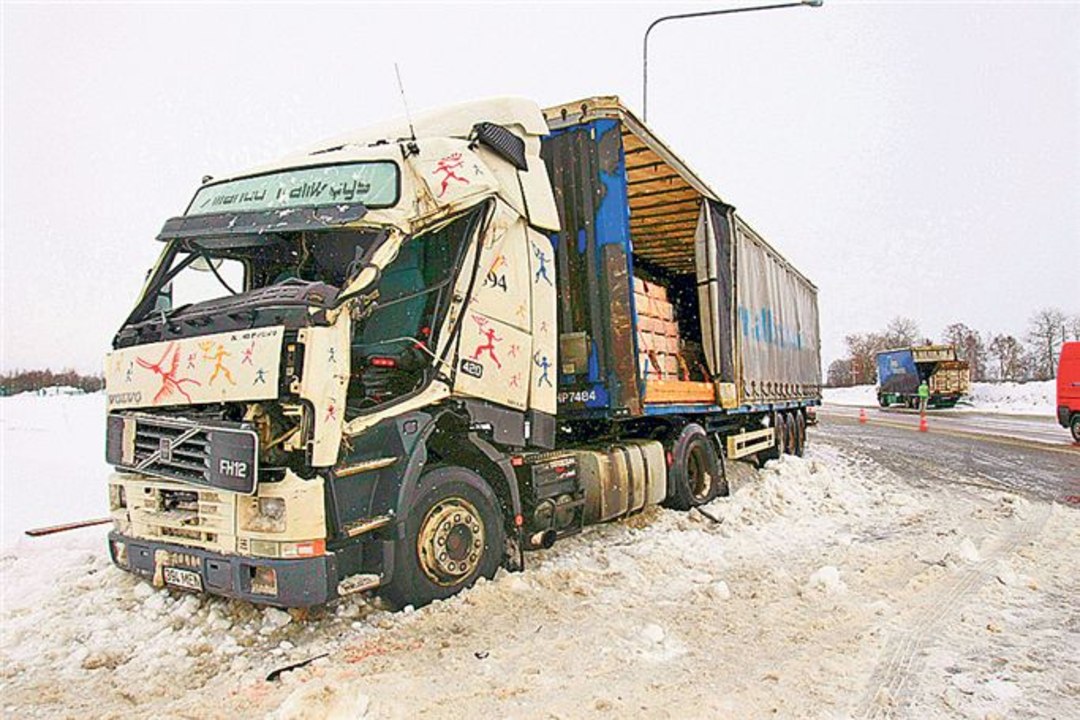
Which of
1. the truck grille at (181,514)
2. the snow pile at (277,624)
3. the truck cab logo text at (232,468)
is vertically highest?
the truck cab logo text at (232,468)

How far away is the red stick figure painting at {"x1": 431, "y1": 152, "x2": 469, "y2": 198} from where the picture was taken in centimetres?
508

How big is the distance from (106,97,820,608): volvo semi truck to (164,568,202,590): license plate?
0.9 inches

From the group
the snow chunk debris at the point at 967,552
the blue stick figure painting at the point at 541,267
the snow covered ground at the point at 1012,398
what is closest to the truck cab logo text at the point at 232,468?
the blue stick figure painting at the point at 541,267

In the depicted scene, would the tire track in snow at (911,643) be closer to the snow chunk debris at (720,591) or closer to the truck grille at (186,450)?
the snow chunk debris at (720,591)

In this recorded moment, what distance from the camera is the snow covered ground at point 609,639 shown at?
348cm

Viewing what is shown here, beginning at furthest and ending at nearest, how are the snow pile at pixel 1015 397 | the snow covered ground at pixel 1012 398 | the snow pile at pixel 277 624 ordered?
the snow pile at pixel 1015 397, the snow covered ground at pixel 1012 398, the snow pile at pixel 277 624

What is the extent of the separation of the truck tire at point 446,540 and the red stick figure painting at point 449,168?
Answer: 6.40 feet

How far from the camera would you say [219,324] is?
14.3 feet

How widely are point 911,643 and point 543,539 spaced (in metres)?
2.77

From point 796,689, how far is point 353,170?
4039 millimetres

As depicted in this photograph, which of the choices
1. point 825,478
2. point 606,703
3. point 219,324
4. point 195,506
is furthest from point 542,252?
point 825,478

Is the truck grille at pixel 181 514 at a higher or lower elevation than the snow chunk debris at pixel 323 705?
higher

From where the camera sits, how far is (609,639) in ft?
14.1

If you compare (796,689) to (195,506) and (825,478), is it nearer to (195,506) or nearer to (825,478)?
(195,506)
